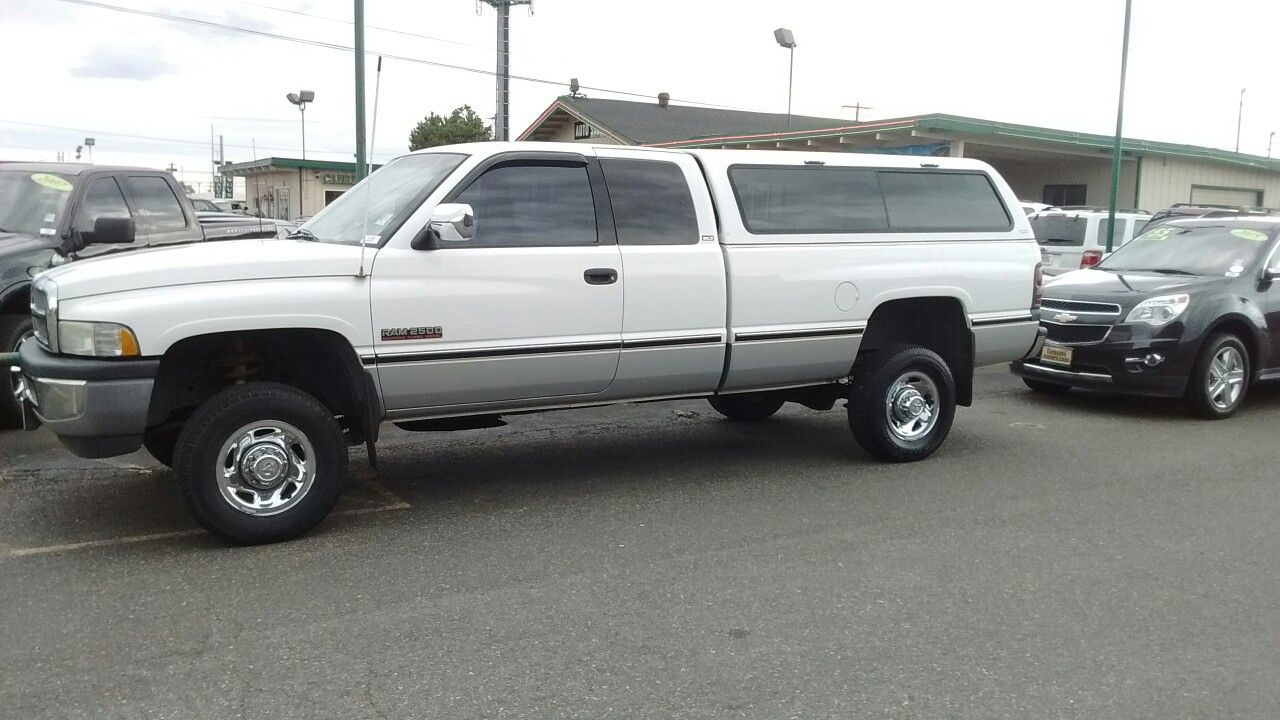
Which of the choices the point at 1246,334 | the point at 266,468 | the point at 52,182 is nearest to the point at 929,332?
the point at 1246,334

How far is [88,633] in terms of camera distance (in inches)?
166

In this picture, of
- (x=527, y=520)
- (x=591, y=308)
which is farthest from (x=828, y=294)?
(x=527, y=520)

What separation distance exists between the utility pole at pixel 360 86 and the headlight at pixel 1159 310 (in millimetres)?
9183

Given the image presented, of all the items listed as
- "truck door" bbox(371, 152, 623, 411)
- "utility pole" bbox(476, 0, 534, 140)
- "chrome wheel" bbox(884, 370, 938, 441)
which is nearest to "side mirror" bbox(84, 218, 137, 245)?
"truck door" bbox(371, 152, 623, 411)

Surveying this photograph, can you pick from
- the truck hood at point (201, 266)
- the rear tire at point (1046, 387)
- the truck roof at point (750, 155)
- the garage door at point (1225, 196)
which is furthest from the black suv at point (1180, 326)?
the garage door at point (1225, 196)

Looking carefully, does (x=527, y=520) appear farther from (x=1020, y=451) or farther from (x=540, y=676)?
(x=1020, y=451)

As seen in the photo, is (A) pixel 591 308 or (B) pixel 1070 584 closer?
(B) pixel 1070 584

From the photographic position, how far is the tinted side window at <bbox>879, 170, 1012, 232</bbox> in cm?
721

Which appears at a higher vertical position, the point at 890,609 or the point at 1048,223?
the point at 1048,223

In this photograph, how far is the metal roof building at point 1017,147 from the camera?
82.6ft

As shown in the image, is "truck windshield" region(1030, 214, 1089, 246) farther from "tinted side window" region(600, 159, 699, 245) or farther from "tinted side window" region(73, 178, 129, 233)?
"tinted side window" region(73, 178, 129, 233)

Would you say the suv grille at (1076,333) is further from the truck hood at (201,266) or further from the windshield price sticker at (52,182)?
the windshield price sticker at (52,182)

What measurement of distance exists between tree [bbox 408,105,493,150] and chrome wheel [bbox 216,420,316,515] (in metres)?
35.9

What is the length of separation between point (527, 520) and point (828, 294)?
2359 millimetres
